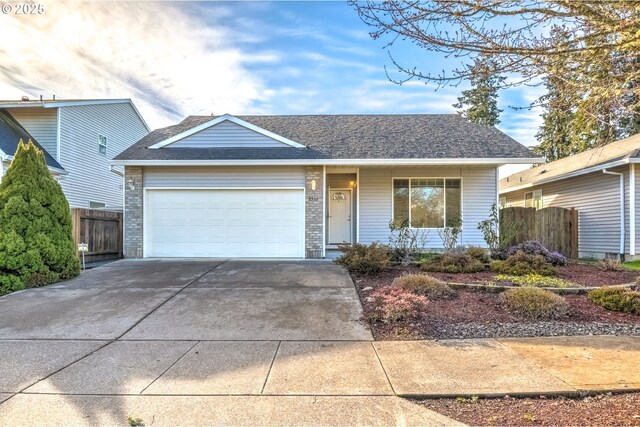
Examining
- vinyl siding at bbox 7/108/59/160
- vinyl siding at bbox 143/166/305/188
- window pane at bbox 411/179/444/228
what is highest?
vinyl siding at bbox 7/108/59/160

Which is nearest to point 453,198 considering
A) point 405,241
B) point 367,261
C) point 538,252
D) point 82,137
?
point 405,241

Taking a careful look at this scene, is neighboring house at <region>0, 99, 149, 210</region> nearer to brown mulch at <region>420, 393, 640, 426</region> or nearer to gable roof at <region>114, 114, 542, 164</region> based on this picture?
gable roof at <region>114, 114, 542, 164</region>

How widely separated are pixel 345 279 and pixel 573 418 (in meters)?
5.19

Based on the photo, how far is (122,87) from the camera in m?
15.5

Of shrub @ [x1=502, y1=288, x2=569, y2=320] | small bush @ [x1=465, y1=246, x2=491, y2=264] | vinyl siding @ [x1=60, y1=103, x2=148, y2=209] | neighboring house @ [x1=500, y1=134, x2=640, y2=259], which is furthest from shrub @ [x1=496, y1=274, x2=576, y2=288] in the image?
vinyl siding @ [x1=60, y1=103, x2=148, y2=209]

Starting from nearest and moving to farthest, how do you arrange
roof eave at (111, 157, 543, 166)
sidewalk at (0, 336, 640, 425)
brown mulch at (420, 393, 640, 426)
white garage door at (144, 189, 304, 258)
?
brown mulch at (420, 393, 640, 426)
sidewalk at (0, 336, 640, 425)
roof eave at (111, 157, 543, 166)
white garage door at (144, 189, 304, 258)

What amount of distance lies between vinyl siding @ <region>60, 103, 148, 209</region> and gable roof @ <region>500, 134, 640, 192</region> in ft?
57.0

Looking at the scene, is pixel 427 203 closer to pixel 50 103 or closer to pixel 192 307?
pixel 192 307

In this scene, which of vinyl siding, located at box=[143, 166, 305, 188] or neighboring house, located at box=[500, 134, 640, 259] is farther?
neighboring house, located at box=[500, 134, 640, 259]

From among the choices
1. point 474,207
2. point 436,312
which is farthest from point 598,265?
point 436,312

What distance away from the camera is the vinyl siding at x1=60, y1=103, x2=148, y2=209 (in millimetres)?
13758

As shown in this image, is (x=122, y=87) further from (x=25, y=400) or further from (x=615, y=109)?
(x=615, y=109)

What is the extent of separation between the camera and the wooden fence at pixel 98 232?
1003 centimetres

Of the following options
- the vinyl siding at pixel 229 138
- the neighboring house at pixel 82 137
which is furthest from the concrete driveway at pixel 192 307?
the neighboring house at pixel 82 137
